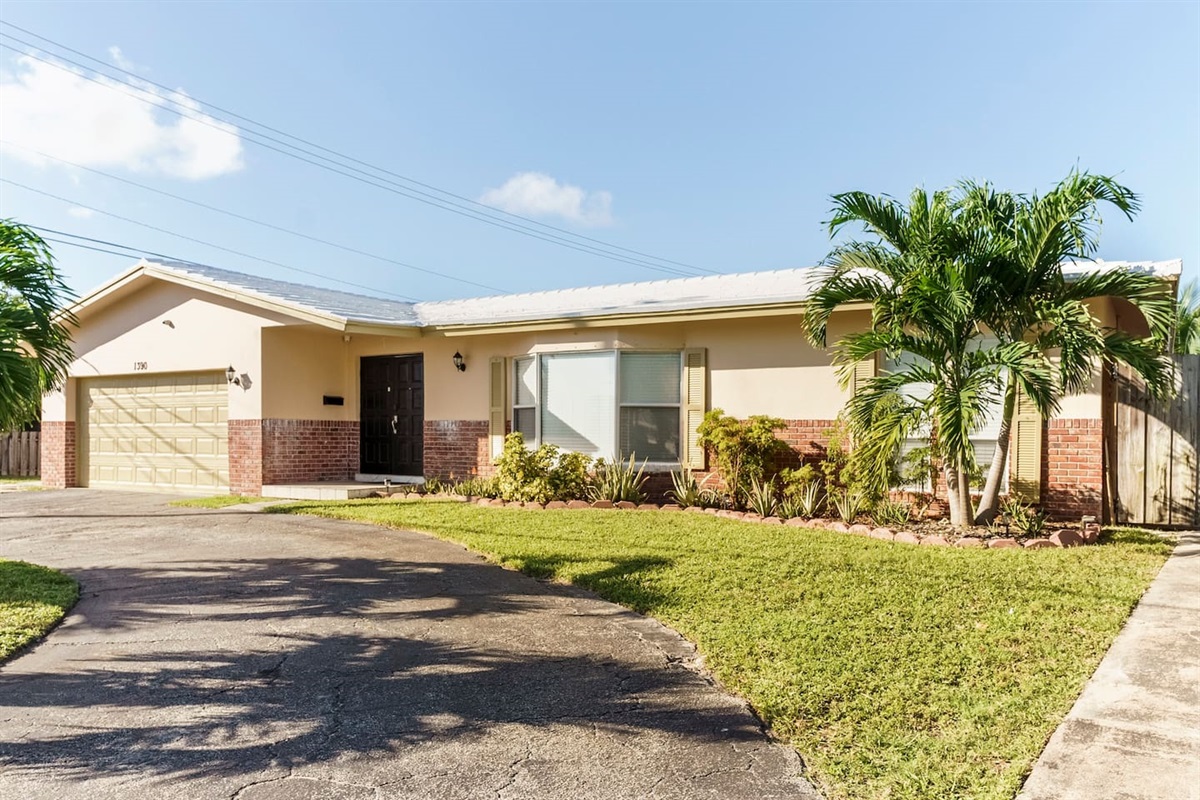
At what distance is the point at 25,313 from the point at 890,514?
361 inches

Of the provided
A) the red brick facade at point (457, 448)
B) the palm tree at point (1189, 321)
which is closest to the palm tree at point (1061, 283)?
the red brick facade at point (457, 448)

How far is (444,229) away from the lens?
39719 mm

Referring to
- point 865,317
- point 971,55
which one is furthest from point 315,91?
point 865,317

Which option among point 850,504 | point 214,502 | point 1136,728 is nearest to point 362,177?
point 214,502

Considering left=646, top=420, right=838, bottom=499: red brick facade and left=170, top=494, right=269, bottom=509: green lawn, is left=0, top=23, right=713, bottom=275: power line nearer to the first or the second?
left=170, top=494, right=269, bottom=509: green lawn

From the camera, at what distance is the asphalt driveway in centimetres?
332

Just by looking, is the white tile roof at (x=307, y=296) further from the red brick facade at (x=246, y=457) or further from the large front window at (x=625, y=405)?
the large front window at (x=625, y=405)

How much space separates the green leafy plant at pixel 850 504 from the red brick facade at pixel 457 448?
572cm

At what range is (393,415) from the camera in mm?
14547

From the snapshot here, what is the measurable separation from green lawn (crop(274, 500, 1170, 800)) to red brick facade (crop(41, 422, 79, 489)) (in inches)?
410

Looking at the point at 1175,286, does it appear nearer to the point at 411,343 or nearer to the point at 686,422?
the point at 686,422

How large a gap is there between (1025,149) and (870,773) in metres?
20.6

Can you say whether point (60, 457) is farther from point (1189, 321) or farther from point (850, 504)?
point (1189, 321)

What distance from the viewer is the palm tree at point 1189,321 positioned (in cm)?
1727
